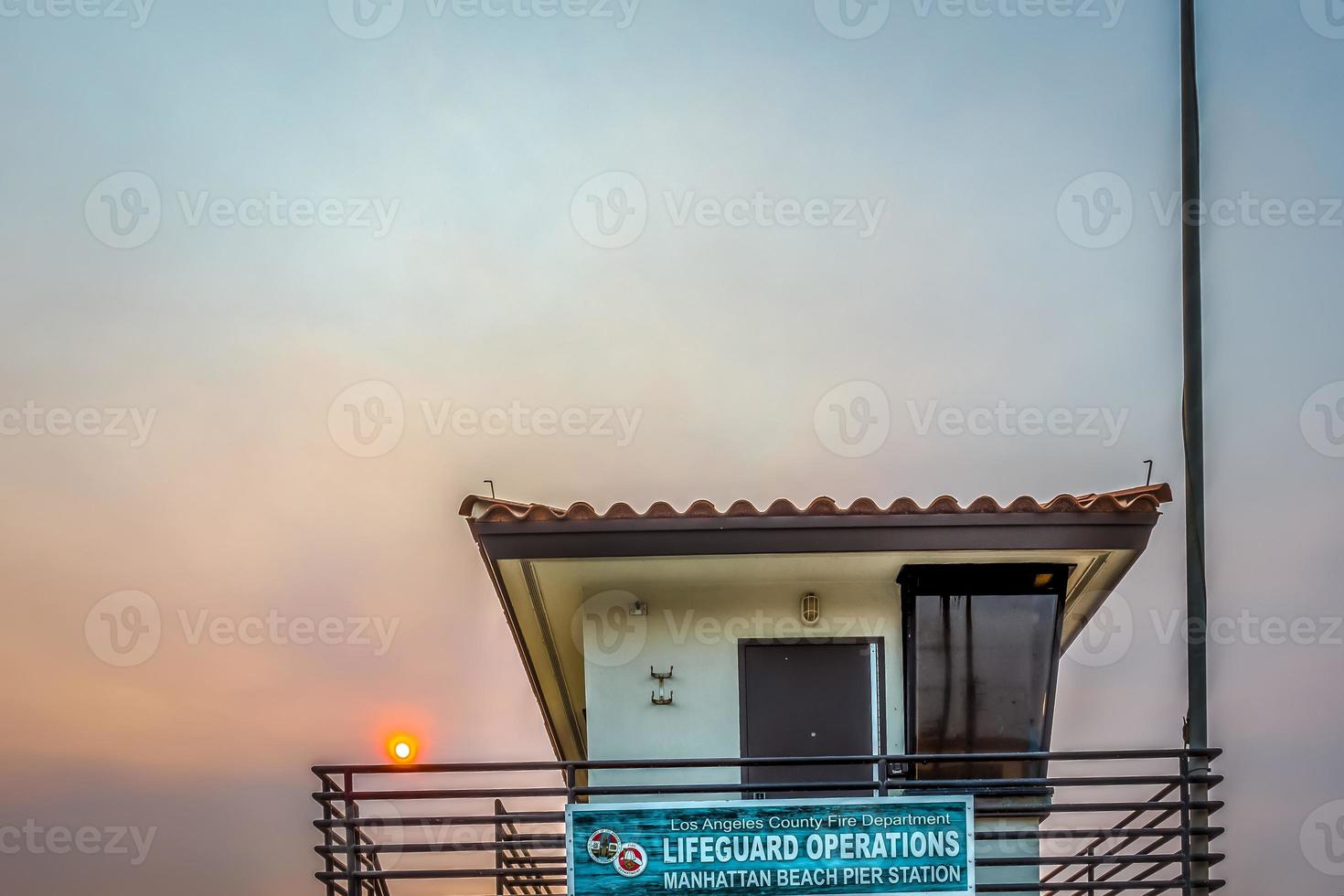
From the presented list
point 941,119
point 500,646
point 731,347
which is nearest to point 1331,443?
point 941,119

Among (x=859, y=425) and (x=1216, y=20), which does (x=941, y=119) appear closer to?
(x=859, y=425)

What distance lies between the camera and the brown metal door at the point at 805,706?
10.1 metres

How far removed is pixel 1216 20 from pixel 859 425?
8385 millimetres

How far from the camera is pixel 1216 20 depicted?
925cm

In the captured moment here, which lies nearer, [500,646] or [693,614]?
[693,614]

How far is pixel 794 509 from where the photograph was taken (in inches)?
364

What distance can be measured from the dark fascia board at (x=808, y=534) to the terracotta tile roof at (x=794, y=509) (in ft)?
0.12

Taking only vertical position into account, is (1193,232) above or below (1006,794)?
above

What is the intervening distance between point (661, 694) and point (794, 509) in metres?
2.19

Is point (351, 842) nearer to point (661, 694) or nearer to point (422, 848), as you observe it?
point (422, 848)

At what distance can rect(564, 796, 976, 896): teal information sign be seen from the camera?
28.4 feet

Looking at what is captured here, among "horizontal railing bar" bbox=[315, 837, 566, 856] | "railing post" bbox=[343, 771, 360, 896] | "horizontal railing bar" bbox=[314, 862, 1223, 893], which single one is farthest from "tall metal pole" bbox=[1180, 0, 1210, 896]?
"railing post" bbox=[343, 771, 360, 896]

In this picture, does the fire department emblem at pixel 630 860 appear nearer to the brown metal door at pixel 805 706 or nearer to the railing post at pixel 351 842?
the brown metal door at pixel 805 706

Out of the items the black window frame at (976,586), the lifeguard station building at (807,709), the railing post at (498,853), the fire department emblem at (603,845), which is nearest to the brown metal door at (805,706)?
the lifeguard station building at (807,709)
